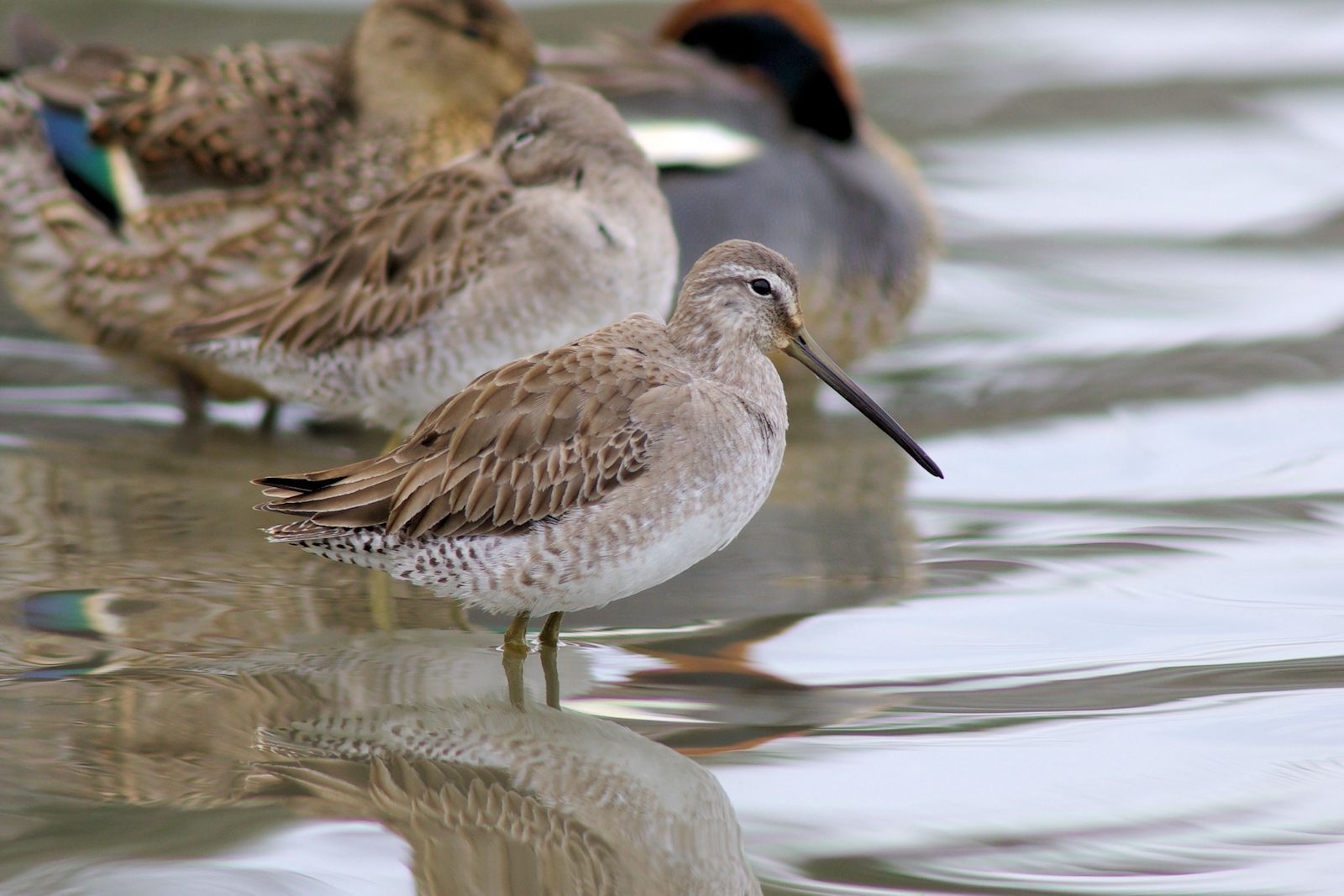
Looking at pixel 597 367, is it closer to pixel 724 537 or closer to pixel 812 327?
pixel 724 537

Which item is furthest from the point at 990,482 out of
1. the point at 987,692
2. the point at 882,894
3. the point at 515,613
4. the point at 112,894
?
the point at 112,894

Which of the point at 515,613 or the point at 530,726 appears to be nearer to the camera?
the point at 530,726

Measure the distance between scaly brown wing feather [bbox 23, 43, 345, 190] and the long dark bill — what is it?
2.74 meters

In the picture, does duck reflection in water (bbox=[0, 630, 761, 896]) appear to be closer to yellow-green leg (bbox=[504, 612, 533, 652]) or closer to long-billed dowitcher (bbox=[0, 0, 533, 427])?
yellow-green leg (bbox=[504, 612, 533, 652])

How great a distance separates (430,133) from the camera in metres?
7.37

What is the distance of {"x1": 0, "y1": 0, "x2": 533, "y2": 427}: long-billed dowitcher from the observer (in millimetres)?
7078

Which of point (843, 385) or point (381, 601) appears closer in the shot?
point (843, 385)

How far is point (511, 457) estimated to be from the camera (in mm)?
4844

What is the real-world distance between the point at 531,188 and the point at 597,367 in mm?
1511

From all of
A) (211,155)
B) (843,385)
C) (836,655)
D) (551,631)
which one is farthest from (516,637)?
(211,155)

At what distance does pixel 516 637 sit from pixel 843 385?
3.85ft

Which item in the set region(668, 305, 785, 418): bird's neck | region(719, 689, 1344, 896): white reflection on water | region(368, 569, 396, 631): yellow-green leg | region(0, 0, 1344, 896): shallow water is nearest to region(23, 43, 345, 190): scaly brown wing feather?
region(0, 0, 1344, 896): shallow water

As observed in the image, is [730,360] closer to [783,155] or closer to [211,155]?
[211,155]

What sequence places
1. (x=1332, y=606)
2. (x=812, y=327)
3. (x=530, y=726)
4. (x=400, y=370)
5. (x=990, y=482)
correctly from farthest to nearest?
(x=812, y=327) → (x=990, y=482) → (x=400, y=370) → (x=1332, y=606) → (x=530, y=726)
